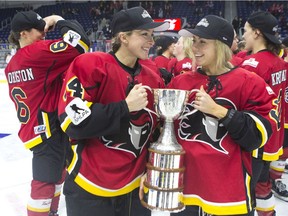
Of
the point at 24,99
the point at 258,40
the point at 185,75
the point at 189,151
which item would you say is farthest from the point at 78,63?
the point at 258,40

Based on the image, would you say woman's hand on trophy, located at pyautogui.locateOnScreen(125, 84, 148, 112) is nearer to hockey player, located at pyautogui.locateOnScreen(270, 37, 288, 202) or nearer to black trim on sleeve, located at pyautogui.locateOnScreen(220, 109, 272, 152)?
black trim on sleeve, located at pyautogui.locateOnScreen(220, 109, 272, 152)

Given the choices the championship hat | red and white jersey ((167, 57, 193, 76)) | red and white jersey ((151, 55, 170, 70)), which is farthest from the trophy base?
the championship hat

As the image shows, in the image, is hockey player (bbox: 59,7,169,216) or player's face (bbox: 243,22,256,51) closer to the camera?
hockey player (bbox: 59,7,169,216)

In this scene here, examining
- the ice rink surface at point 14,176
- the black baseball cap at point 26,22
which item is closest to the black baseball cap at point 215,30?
the black baseball cap at point 26,22

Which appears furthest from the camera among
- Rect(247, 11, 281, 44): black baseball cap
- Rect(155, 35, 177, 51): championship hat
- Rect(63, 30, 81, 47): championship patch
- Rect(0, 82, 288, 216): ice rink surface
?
Rect(155, 35, 177, 51): championship hat

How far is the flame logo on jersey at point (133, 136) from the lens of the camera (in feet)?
4.84

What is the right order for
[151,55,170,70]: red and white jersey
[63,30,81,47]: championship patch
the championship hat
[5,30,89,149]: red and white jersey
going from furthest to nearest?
the championship hat, [151,55,170,70]: red and white jersey, [5,30,89,149]: red and white jersey, [63,30,81,47]: championship patch

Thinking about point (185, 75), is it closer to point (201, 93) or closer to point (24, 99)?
point (201, 93)

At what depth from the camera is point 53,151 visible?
87.7 inches

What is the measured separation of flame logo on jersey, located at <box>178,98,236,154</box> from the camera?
4.69ft

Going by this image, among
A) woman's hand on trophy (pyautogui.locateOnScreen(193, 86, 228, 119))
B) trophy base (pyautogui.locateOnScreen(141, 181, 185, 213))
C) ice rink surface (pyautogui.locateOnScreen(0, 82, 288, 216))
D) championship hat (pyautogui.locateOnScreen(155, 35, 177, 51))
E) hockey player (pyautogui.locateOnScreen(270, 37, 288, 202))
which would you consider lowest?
ice rink surface (pyautogui.locateOnScreen(0, 82, 288, 216))

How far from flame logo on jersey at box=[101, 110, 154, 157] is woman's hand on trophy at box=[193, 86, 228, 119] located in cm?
28

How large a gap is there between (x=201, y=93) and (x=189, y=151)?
276 millimetres

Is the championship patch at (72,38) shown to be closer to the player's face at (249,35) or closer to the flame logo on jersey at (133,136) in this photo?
the flame logo on jersey at (133,136)
